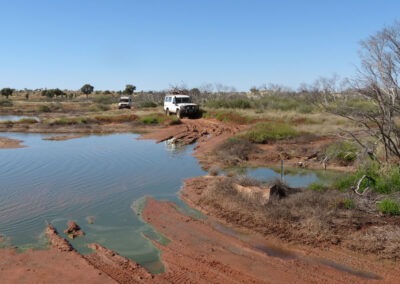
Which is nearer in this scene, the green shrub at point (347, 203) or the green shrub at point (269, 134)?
the green shrub at point (347, 203)

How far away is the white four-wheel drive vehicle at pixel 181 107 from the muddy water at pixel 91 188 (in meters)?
14.7

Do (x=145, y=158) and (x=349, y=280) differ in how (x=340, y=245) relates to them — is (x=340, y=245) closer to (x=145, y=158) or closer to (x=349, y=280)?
(x=349, y=280)

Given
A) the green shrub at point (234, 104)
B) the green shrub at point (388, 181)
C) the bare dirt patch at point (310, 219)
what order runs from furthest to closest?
the green shrub at point (234, 104) < the green shrub at point (388, 181) < the bare dirt patch at point (310, 219)

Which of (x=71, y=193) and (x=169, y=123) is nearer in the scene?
(x=71, y=193)

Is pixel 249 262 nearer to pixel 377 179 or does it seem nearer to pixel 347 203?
pixel 347 203

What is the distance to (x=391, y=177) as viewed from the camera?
11688 millimetres

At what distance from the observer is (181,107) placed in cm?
4150

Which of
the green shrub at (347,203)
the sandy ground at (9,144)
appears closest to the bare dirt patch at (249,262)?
the green shrub at (347,203)

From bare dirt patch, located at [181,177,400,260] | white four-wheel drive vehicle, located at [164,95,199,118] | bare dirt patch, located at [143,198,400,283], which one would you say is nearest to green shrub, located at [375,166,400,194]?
bare dirt patch, located at [181,177,400,260]

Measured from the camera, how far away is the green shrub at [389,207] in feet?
33.2

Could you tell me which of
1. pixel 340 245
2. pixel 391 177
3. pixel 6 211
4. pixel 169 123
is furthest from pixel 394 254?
pixel 169 123

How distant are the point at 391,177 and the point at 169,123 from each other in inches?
1138

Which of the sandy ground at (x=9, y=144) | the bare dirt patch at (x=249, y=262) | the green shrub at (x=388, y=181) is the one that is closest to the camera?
the bare dirt patch at (x=249, y=262)

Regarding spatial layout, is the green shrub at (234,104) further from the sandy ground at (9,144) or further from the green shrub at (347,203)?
the green shrub at (347,203)
